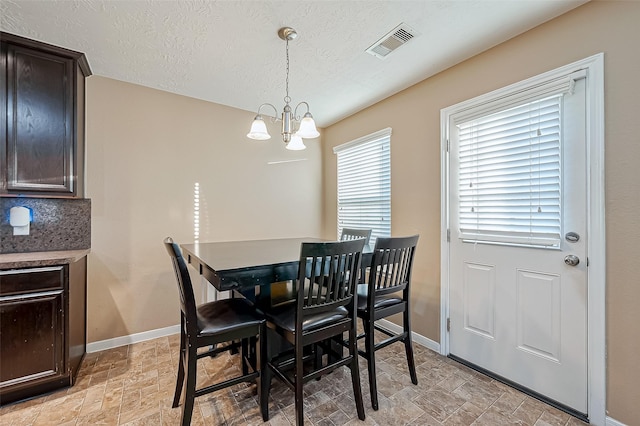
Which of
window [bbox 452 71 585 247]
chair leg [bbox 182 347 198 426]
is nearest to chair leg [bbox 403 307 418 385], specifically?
window [bbox 452 71 585 247]

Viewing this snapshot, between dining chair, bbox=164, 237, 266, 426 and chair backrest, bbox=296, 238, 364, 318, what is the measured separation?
14.2 inches

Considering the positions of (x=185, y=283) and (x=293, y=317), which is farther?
(x=293, y=317)

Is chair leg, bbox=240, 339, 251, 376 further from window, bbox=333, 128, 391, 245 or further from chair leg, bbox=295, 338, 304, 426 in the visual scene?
window, bbox=333, 128, 391, 245

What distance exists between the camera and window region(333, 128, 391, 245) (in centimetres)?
312

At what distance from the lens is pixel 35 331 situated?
1813 millimetres

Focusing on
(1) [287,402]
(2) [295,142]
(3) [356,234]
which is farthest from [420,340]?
(2) [295,142]

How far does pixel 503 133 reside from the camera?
207 centimetres

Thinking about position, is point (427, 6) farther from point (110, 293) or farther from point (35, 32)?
point (110, 293)

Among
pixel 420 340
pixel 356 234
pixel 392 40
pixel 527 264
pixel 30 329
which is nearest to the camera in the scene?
pixel 30 329

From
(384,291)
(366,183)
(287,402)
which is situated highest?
(366,183)

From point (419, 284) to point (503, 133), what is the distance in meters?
1.49

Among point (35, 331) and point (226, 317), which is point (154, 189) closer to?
point (35, 331)

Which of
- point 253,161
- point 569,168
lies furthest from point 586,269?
point 253,161

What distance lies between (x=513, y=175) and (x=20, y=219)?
375 centimetres
